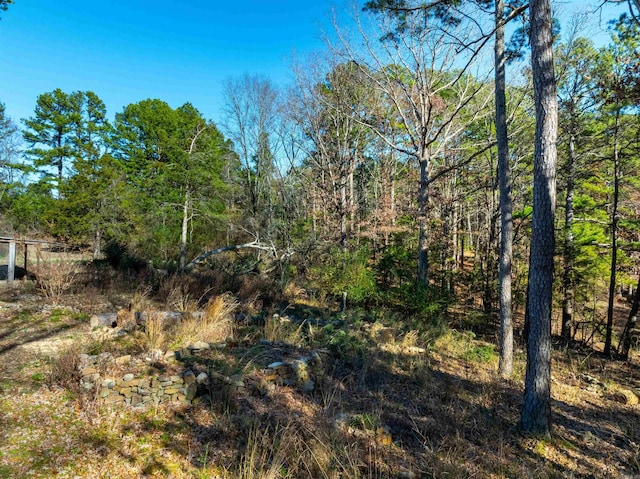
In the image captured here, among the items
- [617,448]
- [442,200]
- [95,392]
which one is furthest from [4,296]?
[442,200]

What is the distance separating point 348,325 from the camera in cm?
721

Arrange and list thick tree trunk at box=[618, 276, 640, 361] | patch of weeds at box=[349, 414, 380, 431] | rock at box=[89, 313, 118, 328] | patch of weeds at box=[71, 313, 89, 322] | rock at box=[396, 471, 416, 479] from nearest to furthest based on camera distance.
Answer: rock at box=[396, 471, 416, 479] → patch of weeds at box=[349, 414, 380, 431] → rock at box=[89, 313, 118, 328] → patch of weeds at box=[71, 313, 89, 322] → thick tree trunk at box=[618, 276, 640, 361]

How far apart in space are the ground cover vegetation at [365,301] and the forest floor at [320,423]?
0.09 ft

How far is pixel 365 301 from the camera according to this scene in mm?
10047

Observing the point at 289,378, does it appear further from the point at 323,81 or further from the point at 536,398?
the point at 323,81

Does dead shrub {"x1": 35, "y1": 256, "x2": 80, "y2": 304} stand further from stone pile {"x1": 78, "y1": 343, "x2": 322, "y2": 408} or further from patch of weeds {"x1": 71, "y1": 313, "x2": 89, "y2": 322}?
stone pile {"x1": 78, "y1": 343, "x2": 322, "y2": 408}

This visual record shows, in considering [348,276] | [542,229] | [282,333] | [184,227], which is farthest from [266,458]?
[184,227]

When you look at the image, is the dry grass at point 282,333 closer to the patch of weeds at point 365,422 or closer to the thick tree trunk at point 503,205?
the patch of weeds at point 365,422

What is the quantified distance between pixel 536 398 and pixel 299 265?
29.9ft

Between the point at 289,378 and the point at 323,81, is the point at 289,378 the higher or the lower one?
the lower one

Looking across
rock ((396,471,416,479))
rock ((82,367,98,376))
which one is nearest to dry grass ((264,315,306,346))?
rock ((82,367,98,376))

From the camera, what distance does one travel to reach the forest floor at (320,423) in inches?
108

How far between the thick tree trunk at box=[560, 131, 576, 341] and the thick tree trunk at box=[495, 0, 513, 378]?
12.6 ft

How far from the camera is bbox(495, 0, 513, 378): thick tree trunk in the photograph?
553cm
